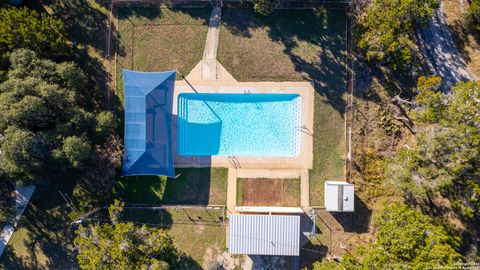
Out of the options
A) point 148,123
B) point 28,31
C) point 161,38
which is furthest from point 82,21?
point 148,123

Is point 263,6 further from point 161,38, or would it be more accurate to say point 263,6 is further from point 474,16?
point 474,16

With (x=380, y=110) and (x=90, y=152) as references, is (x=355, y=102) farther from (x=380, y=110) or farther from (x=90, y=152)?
(x=90, y=152)

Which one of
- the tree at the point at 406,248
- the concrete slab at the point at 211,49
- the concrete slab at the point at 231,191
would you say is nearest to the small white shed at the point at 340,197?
the tree at the point at 406,248

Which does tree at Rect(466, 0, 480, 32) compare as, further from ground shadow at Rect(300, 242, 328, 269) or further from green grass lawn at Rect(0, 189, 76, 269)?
green grass lawn at Rect(0, 189, 76, 269)

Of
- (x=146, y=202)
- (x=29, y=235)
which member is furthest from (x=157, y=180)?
(x=29, y=235)

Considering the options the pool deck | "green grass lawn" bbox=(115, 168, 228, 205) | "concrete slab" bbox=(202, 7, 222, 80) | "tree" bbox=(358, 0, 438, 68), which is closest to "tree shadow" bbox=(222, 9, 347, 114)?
the pool deck
